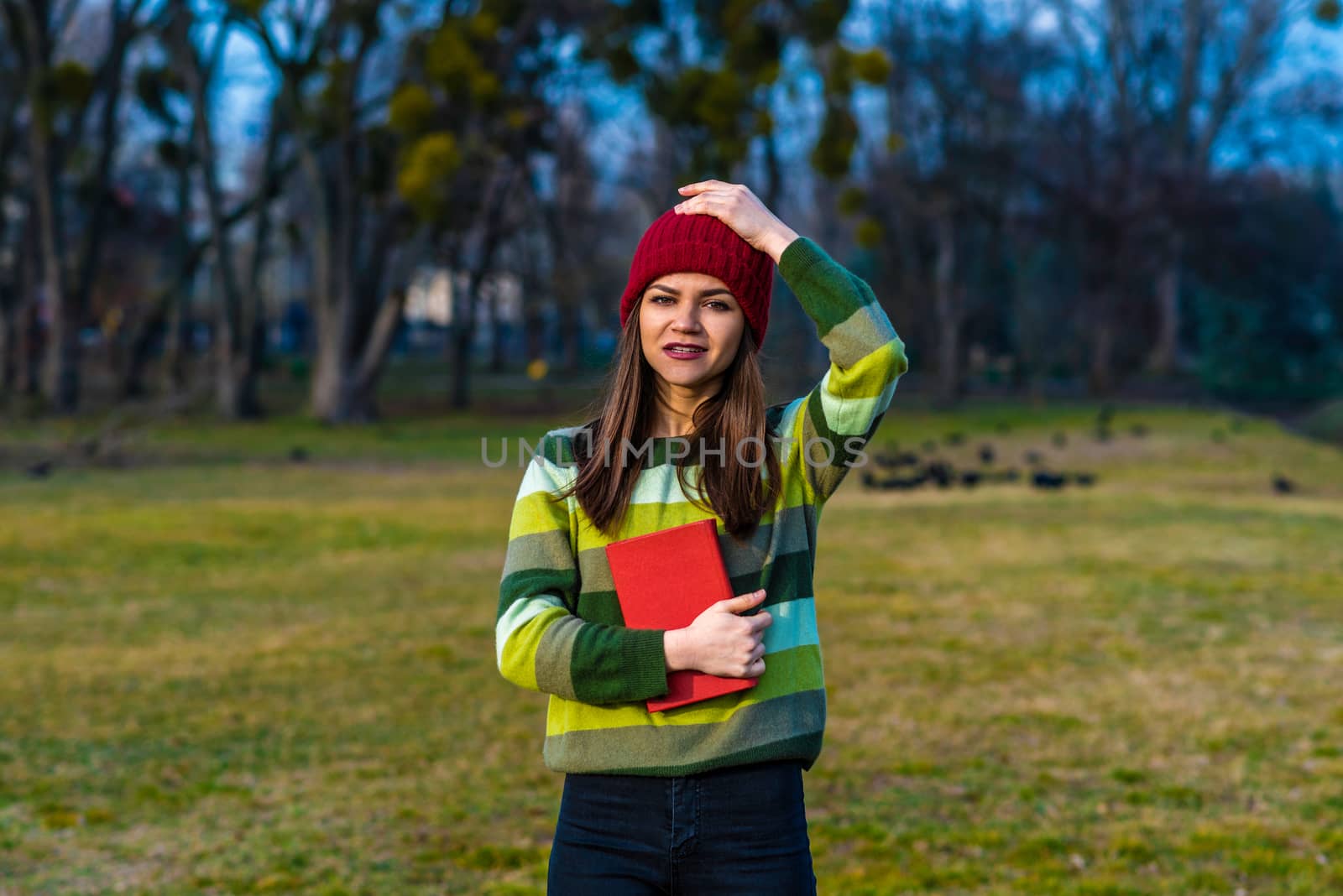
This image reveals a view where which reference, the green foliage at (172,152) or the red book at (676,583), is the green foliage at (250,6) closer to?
the green foliage at (172,152)

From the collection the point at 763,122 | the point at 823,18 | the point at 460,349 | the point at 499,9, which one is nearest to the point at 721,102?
the point at 763,122

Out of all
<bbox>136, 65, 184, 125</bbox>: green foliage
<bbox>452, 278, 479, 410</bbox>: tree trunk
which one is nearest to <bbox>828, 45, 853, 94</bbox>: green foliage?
<bbox>452, 278, 479, 410</bbox>: tree trunk

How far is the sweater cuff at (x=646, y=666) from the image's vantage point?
202 cm

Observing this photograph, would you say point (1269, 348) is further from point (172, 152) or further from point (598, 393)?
point (598, 393)

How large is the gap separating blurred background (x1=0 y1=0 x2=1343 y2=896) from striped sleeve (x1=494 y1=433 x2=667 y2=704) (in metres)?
0.41

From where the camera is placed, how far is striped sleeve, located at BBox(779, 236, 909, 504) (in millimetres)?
2123

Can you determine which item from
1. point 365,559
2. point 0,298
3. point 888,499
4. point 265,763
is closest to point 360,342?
point 0,298

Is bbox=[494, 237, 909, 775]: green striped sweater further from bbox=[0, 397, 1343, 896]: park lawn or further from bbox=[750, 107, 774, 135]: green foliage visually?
bbox=[750, 107, 774, 135]: green foliage

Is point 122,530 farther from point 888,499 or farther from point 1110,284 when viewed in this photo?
point 1110,284

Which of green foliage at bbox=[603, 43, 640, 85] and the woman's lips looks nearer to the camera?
the woman's lips

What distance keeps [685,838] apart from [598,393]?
752mm

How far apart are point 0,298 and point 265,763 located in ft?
97.2

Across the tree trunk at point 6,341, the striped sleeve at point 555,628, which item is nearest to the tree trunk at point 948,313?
the tree trunk at point 6,341

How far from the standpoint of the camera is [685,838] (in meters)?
2.06
